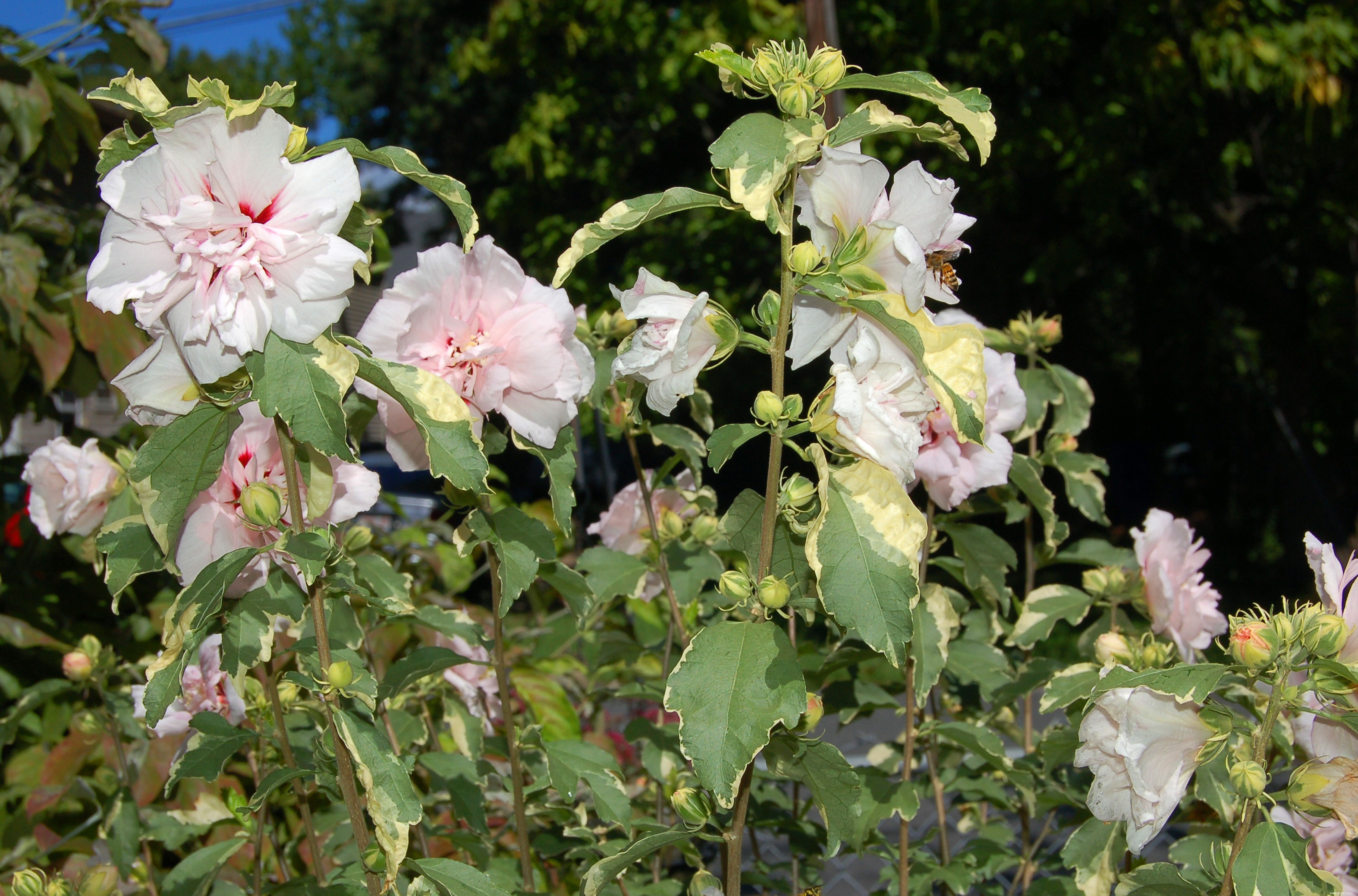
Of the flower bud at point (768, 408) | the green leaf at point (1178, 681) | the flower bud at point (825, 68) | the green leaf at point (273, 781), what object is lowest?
the green leaf at point (273, 781)

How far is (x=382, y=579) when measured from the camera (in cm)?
118

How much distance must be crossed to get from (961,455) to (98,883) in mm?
1048

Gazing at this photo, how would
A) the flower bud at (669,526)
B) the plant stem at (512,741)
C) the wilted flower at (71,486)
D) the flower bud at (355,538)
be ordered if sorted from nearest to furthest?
the plant stem at (512,741)
the flower bud at (355,538)
the wilted flower at (71,486)
the flower bud at (669,526)

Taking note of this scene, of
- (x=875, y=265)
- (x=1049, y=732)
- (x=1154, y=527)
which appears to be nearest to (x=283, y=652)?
(x=875, y=265)

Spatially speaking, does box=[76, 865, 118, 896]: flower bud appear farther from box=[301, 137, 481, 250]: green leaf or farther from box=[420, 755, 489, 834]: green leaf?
box=[301, 137, 481, 250]: green leaf

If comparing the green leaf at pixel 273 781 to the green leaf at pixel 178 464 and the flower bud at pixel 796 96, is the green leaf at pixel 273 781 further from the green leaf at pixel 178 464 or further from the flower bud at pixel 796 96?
the flower bud at pixel 796 96

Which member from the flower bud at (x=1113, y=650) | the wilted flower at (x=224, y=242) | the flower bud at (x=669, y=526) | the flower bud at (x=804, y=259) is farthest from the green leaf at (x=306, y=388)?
the flower bud at (x=1113, y=650)

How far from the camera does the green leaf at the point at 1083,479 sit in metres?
1.50

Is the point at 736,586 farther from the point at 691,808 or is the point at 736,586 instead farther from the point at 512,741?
the point at 512,741

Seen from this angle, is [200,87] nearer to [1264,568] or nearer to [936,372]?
[936,372]

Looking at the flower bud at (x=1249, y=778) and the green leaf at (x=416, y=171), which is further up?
the green leaf at (x=416, y=171)

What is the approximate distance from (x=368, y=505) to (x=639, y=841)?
16.0 inches

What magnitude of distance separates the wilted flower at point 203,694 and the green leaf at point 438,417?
1.93 feet

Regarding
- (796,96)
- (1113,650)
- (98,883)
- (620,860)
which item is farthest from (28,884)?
(1113,650)
